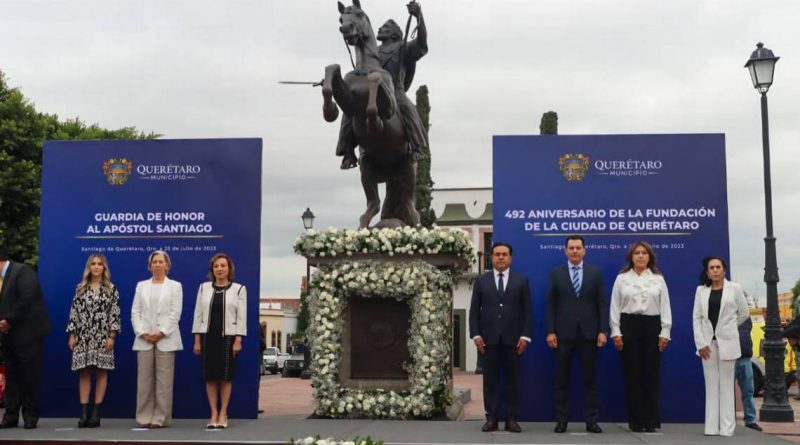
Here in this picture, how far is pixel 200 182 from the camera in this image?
1014 centimetres

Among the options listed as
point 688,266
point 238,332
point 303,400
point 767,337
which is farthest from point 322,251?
point 767,337

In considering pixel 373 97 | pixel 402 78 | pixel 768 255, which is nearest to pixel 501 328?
pixel 373 97

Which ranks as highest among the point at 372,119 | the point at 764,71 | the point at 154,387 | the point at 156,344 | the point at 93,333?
the point at 764,71

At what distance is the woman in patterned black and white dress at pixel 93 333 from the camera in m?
9.10

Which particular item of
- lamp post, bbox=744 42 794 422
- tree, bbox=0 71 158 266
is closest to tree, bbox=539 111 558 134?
tree, bbox=0 71 158 266

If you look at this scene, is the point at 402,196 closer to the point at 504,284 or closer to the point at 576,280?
the point at 504,284

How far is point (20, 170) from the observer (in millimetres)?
19000

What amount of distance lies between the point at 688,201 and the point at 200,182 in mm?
5521

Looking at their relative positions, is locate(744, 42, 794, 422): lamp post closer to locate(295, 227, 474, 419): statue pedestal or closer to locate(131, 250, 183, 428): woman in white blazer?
locate(295, 227, 474, 419): statue pedestal

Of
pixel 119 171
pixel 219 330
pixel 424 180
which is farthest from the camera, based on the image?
pixel 424 180

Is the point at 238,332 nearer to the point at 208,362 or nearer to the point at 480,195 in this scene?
the point at 208,362

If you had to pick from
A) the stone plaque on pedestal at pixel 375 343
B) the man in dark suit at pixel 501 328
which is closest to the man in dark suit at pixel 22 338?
the stone plaque on pedestal at pixel 375 343

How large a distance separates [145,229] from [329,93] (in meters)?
2.97

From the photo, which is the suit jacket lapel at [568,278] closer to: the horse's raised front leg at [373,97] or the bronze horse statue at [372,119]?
the bronze horse statue at [372,119]
